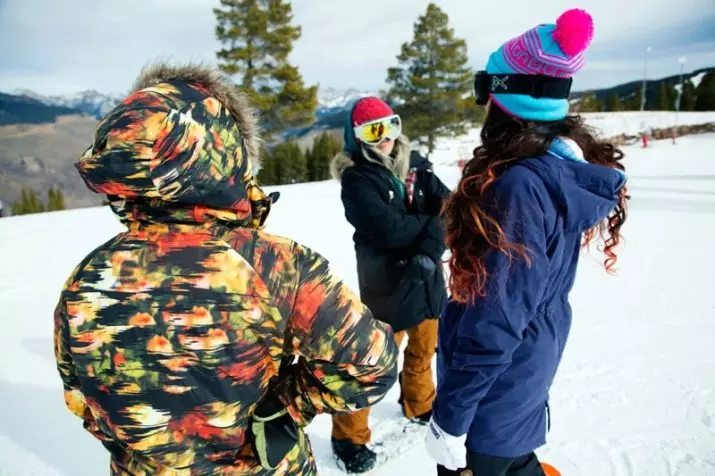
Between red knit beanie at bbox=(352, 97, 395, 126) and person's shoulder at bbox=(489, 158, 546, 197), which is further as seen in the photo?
red knit beanie at bbox=(352, 97, 395, 126)

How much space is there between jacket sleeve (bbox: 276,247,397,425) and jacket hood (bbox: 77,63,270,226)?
0.24 m

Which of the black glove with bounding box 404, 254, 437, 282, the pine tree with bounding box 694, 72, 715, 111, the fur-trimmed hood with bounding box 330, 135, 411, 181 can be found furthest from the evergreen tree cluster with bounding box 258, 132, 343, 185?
the pine tree with bounding box 694, 72, 715, 111

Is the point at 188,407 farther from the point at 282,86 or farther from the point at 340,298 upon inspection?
the point at 282,86

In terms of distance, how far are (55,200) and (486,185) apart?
98.7ft

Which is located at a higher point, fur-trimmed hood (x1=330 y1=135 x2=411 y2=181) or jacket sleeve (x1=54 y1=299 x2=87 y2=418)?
fur-trimmed hood (x1=330 y1=135 x2=411 y2=181)

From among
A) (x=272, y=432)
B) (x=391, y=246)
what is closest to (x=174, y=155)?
(x=272, y=432)

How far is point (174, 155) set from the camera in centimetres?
96

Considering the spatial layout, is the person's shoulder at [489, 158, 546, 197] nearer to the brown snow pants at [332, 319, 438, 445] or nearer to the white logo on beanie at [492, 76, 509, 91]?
the white logo on beanie at [492, 76, 509, 91]

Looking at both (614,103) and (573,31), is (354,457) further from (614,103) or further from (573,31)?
(614,103)

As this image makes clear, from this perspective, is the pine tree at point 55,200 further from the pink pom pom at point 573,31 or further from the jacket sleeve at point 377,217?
the pink pom pom at point 573,31

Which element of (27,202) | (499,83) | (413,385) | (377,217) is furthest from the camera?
(27,202)

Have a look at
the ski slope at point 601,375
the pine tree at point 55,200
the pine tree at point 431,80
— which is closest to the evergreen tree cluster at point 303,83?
the pine tree at point 431,80

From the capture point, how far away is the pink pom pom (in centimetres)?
125

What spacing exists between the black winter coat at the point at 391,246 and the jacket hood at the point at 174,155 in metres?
1.43
